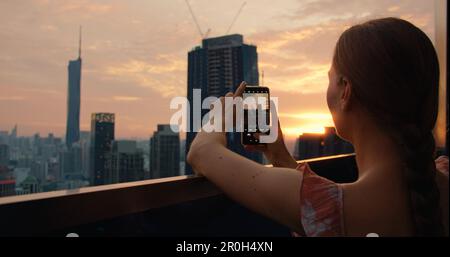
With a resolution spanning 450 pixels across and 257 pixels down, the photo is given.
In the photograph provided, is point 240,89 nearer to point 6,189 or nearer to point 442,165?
point 442,165

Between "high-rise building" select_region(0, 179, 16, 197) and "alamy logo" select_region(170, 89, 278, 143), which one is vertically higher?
"alamy logo" select_region(170, 89, 278, 143)

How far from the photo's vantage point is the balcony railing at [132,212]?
2.27 ft

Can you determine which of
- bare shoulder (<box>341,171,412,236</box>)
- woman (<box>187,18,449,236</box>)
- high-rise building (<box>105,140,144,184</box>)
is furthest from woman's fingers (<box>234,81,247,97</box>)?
high-rise building (<box>105,140,144,184</box>)

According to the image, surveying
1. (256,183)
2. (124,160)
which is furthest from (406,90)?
(124,160)

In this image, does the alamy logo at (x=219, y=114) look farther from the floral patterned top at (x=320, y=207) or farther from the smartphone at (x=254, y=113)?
the floral patterned top at (x=320, y=207)

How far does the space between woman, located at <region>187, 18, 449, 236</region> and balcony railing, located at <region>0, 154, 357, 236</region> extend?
23 centimetres

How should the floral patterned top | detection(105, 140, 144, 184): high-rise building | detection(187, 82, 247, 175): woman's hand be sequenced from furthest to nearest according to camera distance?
detection(105, 140, 144, 184): high-rise building → detection(187, 82, 247, 175): woman's hand → the floral patterned top

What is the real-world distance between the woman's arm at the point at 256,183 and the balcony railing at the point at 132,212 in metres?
0.18

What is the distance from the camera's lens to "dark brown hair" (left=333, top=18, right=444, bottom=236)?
28.1 inches

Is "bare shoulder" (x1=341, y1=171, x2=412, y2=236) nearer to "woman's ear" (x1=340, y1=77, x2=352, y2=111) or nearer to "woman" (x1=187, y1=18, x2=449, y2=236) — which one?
"woman" (x1=187, y1=18, x2=449, y2=236)

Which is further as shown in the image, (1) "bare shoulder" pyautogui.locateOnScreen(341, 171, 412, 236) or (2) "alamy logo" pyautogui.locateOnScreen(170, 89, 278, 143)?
(2) "alamy logo" pyautogui.locateOnScreen(170, 89, 278, 143)

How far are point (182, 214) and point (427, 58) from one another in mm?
787

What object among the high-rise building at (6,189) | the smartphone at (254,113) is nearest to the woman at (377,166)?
the smartphone at (254,113)
